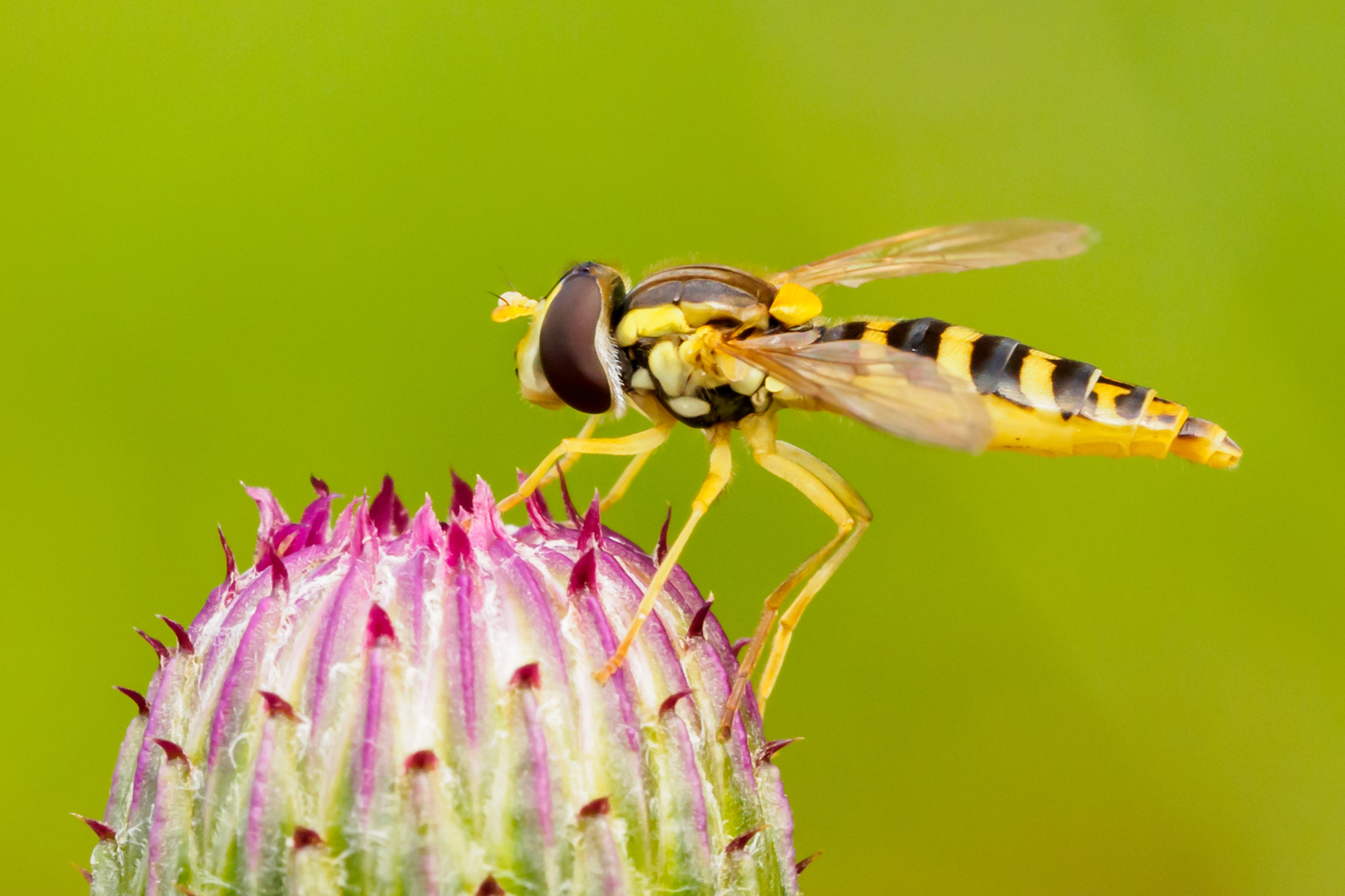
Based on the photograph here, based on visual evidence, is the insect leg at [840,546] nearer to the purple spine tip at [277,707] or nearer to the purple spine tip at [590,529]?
the purple spine tip at [590,529]

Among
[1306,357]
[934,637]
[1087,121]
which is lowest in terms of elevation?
[934,637]

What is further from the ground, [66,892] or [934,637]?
[934,637]

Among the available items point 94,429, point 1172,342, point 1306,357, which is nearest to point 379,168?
point 94,429

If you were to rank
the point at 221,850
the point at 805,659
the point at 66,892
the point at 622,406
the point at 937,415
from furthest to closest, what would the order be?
the point at 805,659, the point at 66,892, the point at 622,406, the point at 937,415, the point at 221,850

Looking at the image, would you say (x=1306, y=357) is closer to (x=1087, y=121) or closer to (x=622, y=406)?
(x=1087, y=121)

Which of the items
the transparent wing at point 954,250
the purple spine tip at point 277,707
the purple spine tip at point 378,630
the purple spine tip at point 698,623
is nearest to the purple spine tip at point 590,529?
the purple spine tip at point 698,623

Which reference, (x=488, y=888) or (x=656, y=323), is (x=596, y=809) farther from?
(x=656, y=323)

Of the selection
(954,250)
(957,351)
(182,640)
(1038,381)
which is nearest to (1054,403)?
(1038,381)
